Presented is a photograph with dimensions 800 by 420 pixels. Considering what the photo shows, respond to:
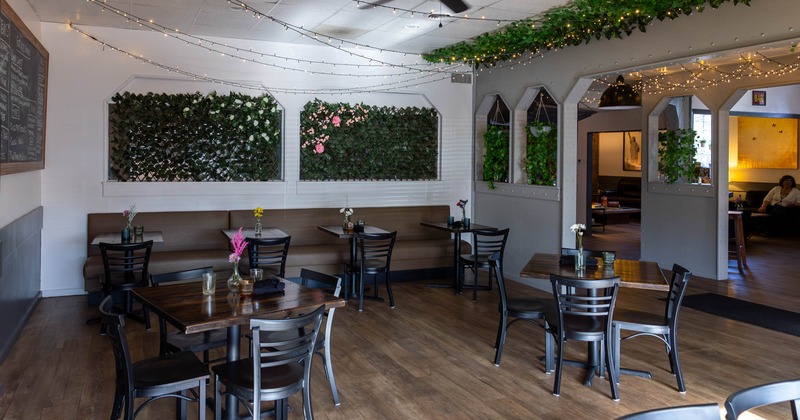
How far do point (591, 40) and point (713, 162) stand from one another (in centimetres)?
284

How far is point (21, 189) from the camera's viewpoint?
6.03m

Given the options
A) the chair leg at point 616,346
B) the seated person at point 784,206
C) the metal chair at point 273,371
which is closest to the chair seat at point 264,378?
the metal chair at point 273,371

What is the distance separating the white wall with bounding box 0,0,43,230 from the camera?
17.2ft

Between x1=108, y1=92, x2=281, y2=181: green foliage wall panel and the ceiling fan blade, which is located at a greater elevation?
the ceiling fan blade

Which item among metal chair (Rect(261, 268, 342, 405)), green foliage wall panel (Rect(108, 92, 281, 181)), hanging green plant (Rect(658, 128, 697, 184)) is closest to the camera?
metal chair (Rect(261, 268, 342, 405))

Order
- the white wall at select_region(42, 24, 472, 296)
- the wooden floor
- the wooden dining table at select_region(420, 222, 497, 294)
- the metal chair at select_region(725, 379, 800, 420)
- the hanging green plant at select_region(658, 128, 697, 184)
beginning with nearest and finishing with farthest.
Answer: the metal chair at select_region(725, 379, 800, 420) → the wooden floor → the white wall at select_region(42, 24, 472, 296) → the wooden dining table at select_region(420, 222, 497, 294) → the hanging green plant at select_region(658, 128, 697, 184)

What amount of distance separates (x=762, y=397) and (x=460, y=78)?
25.9 ft

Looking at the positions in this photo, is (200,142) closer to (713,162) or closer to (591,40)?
(591,40)

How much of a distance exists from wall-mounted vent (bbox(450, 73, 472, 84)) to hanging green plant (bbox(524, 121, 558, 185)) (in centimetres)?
152

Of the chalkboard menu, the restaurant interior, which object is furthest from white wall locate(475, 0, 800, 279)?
the chalkboard menu

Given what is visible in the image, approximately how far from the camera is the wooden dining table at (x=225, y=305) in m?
3.35

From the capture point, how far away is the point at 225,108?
8172 mm

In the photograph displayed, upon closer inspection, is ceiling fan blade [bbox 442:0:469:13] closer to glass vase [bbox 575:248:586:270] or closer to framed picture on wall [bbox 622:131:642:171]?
glass vase [bbox 575:248:586:270]

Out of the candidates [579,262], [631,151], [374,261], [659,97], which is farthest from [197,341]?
[631,151]
